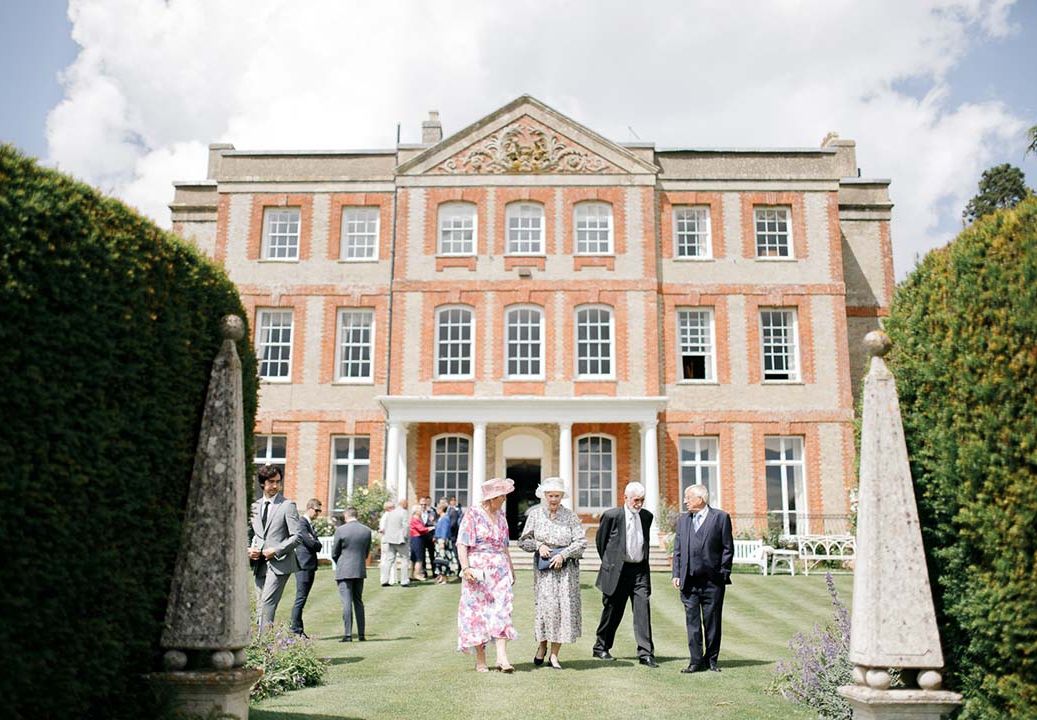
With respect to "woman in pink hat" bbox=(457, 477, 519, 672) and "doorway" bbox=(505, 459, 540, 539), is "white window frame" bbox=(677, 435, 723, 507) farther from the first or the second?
"woman in pink hat" bbox=(457, 477, 519, 672)

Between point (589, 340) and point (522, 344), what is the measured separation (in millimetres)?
1951

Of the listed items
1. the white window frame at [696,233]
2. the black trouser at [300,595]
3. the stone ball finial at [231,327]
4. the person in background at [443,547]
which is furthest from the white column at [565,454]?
the stone ball finial at [231,327]

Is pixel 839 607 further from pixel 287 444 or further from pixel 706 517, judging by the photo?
pixel 287 444

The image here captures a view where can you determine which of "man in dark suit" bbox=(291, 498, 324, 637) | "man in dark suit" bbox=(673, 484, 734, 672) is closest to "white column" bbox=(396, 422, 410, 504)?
"man in dark suit" bbox=(291, 498, 324, 637)

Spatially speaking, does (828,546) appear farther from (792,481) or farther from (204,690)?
(204,690)

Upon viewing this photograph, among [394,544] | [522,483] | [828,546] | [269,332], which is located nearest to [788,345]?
[828,546]

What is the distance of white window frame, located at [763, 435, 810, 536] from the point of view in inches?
983

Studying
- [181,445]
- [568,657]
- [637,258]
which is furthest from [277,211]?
[181,445]

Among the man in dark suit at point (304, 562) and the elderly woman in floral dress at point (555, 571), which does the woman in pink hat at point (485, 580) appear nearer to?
the elderly woman in floral dress at point (555, 571)

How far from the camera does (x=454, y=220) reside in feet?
87.5

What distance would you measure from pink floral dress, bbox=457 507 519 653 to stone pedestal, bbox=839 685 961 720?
12.9 ft

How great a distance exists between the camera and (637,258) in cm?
2606

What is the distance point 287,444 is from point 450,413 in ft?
16.7

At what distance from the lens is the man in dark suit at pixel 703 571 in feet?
30.2
